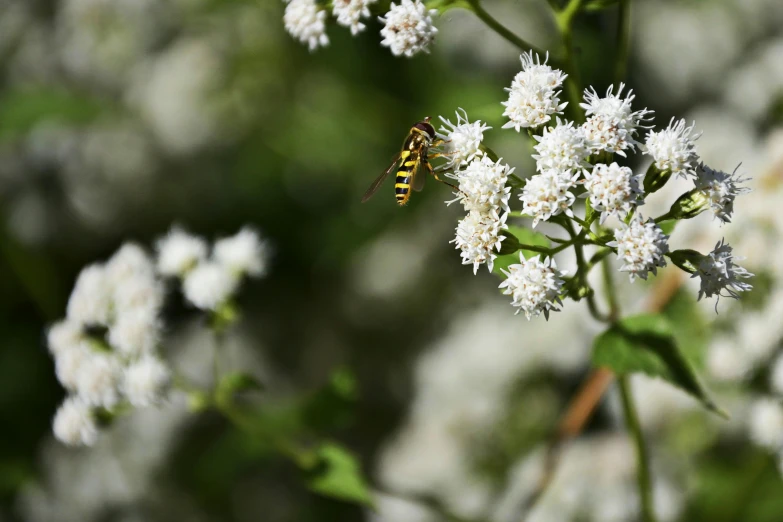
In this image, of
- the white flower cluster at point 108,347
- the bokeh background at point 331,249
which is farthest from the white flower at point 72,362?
the bokeh background at point 331,249

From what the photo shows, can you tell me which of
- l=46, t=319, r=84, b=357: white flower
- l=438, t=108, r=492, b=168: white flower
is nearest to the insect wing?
l=438, t=108, r=492, b=168: white flower

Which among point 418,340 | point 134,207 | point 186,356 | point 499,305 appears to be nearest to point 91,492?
point 186,356

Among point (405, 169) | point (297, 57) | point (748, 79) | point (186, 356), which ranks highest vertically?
point (297, 57)

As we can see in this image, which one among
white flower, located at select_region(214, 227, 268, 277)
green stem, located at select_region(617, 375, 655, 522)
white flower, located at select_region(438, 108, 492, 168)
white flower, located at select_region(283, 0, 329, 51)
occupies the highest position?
white flower, located at select_region(214, 227, 268, 277)

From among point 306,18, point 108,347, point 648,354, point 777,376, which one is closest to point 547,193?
point 648,354

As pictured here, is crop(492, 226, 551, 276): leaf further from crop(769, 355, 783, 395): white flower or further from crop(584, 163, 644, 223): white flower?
crop(769, 355, 783, 395): white flower

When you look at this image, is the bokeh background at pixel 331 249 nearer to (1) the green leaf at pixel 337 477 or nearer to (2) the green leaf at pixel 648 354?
(1) the green leaf at pixel 337 477

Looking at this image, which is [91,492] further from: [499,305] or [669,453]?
[669,453]

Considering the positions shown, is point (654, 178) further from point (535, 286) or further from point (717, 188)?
point (535, 286)

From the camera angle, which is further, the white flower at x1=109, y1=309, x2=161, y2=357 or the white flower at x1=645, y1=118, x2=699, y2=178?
the white flower at x1=109, y1=309, x2=161, y2=357
